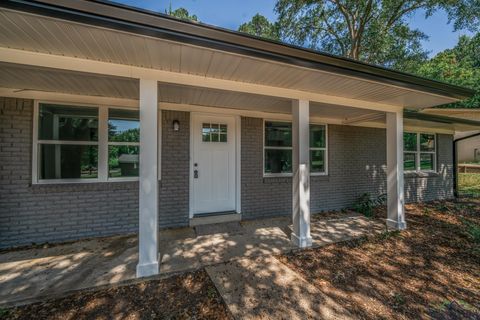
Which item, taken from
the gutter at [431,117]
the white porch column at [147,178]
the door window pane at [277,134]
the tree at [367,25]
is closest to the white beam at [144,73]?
the white porch column at [147,178]

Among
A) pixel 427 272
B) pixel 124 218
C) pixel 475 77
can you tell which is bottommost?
pixel 427 272

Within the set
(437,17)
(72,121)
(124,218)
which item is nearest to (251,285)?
(124,218)

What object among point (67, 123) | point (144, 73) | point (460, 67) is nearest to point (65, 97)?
point (67, 123)

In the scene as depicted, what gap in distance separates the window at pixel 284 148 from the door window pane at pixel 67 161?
11.4 ft

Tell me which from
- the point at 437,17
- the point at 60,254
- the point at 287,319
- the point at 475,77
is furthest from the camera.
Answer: the point at 475,77

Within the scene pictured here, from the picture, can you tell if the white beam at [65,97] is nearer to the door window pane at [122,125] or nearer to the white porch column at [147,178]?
the door window pane at [122,125]

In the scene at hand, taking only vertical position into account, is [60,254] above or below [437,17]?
below

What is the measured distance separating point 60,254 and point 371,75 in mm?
5107

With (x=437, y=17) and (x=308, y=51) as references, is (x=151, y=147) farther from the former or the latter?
(x=437, y=17)

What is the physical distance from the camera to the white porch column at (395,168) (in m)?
4.12

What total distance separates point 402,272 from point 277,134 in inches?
133

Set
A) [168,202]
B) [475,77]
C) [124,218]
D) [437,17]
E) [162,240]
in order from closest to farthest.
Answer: [162,240] → [124,218] → [168,202] → [437,17] → [475,77]

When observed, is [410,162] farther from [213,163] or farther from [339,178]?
[213,163]

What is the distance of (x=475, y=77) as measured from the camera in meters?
15.3
